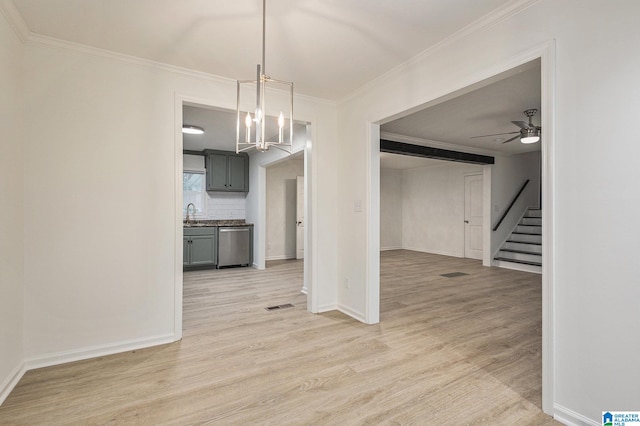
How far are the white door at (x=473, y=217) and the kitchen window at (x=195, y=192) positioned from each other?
6542mm

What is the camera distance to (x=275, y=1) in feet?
6.73

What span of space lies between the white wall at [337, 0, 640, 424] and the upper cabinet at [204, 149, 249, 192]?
5834mm

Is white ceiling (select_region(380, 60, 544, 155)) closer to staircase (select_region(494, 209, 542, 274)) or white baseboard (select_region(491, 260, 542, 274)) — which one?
staircase (select_region(494, 209, 542, 274))

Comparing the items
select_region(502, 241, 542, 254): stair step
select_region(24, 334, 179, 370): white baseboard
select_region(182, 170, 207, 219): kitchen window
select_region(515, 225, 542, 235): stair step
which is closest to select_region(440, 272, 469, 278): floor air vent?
select_region(502, 241, 542, 254): stair step

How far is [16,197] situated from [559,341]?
148 inches

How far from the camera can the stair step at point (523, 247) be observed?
268 inches

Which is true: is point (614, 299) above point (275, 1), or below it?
below

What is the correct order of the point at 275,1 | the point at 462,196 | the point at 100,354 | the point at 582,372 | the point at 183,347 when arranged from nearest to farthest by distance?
the point at 582,372 < the point at 275,1 < the point at 100,354 < the point at 183,347 < the point at 462,196

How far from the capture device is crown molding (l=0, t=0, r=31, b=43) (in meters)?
2.04

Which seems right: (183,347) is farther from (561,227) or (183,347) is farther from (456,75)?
(456,75)

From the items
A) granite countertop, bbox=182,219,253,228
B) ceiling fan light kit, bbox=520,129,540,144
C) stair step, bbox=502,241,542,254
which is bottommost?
stair step, bbox=502,241,542,254

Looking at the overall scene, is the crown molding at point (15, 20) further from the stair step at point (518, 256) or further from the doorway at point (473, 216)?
the doorway at point (473, 216)

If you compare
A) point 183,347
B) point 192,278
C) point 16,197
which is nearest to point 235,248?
point 192,278

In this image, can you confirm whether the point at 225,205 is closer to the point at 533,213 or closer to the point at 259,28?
the point at 259,28
